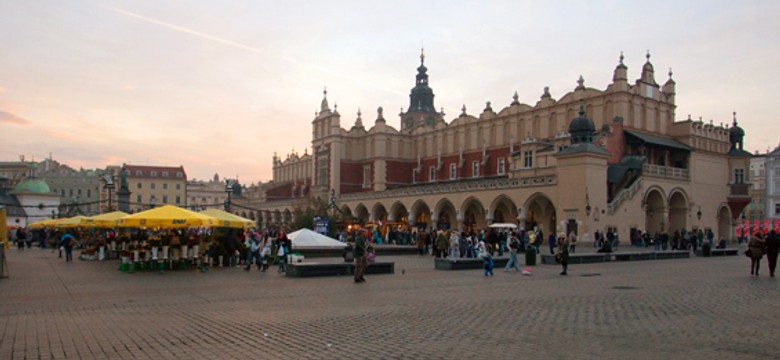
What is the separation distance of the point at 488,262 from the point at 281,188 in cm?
7527

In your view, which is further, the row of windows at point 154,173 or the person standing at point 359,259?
the row of windows at point 154,173

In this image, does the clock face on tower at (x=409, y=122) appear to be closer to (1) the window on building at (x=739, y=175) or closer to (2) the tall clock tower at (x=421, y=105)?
(2) the tall clock tower at (x=421, y=105)

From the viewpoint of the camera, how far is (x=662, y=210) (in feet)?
157

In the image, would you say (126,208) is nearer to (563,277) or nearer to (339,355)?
(563,277)

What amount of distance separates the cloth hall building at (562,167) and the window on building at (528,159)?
84mm

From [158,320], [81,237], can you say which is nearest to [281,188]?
[81,237]

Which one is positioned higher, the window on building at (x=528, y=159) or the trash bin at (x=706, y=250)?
the window on building at (x=528, y=159)

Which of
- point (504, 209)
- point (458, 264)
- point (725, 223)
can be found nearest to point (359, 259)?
point (458, 264)

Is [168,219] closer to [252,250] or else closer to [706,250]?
[252,250]

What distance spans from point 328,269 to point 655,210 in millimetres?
34925

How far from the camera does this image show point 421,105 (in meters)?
93.9

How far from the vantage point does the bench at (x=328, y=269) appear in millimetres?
20297

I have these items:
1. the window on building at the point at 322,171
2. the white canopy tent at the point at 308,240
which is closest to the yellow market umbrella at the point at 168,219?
the white canopy tent at the point at 308,240

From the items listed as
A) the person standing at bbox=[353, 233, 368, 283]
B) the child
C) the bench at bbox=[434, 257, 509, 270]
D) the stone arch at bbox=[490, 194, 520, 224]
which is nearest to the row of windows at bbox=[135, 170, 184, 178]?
the stone arch at bbox=[490, 194, 520, 224]
